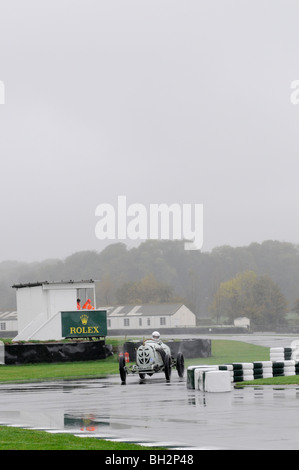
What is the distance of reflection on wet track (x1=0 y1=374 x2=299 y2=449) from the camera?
46.9 ft

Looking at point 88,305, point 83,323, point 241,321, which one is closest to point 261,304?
point 241,321

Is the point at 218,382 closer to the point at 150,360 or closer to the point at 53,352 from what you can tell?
the point at 150,360

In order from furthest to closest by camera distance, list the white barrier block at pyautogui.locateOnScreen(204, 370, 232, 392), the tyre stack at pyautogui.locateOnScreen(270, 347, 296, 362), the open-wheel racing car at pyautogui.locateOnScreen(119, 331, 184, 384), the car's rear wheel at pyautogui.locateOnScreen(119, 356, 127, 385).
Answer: the tyre stack at pyautogui.locateOnScreen(270, 347, 296, 362) → the open-wheel racing car at pyautogui.locateOnScreen(119, 331, 184, 384) → the car's rear wheel at pyautogui.locateOnScreen(119, 356, 127, 385) → the white barrier block at pyautogui.locateOnScreen(204, 370, 232, 392)

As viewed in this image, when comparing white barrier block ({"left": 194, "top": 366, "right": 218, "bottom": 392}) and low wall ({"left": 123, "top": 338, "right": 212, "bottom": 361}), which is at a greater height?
white barrier block ({"left": 194, "top": 366, "right": 218, "bottom": 392})

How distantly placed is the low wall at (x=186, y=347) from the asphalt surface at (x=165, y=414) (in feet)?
42.9

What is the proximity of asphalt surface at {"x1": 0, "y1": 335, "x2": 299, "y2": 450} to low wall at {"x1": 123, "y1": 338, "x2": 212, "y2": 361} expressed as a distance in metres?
13.1

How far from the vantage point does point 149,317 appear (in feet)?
469

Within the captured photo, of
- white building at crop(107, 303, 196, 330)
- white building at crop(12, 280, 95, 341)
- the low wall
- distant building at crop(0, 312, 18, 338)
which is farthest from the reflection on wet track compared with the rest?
white building at crop(107, 303, 196, 330)

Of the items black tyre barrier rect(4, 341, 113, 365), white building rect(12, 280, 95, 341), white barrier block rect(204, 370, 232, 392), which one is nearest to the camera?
white barrier block rect(204, 370, 232, 392)

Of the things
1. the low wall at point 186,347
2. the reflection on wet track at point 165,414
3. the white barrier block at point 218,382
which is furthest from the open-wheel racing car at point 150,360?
the low wall at point 186,347

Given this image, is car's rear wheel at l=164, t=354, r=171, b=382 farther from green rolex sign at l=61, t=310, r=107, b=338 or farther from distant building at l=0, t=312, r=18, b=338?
distant building at l=0, t=312, r=18, b=338

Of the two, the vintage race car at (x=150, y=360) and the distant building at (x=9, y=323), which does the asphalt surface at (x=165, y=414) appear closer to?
the vintage race car at (x=150, y=360)

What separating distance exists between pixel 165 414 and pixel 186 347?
1010 inches
